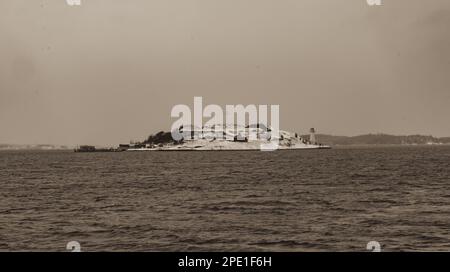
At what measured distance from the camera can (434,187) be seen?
51219 millimetres

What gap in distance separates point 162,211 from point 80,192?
19.0m

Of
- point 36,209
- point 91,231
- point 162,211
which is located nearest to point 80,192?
point 36,209

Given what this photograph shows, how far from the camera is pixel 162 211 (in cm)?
3531

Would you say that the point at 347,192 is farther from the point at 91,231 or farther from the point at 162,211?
the point at 91,231
